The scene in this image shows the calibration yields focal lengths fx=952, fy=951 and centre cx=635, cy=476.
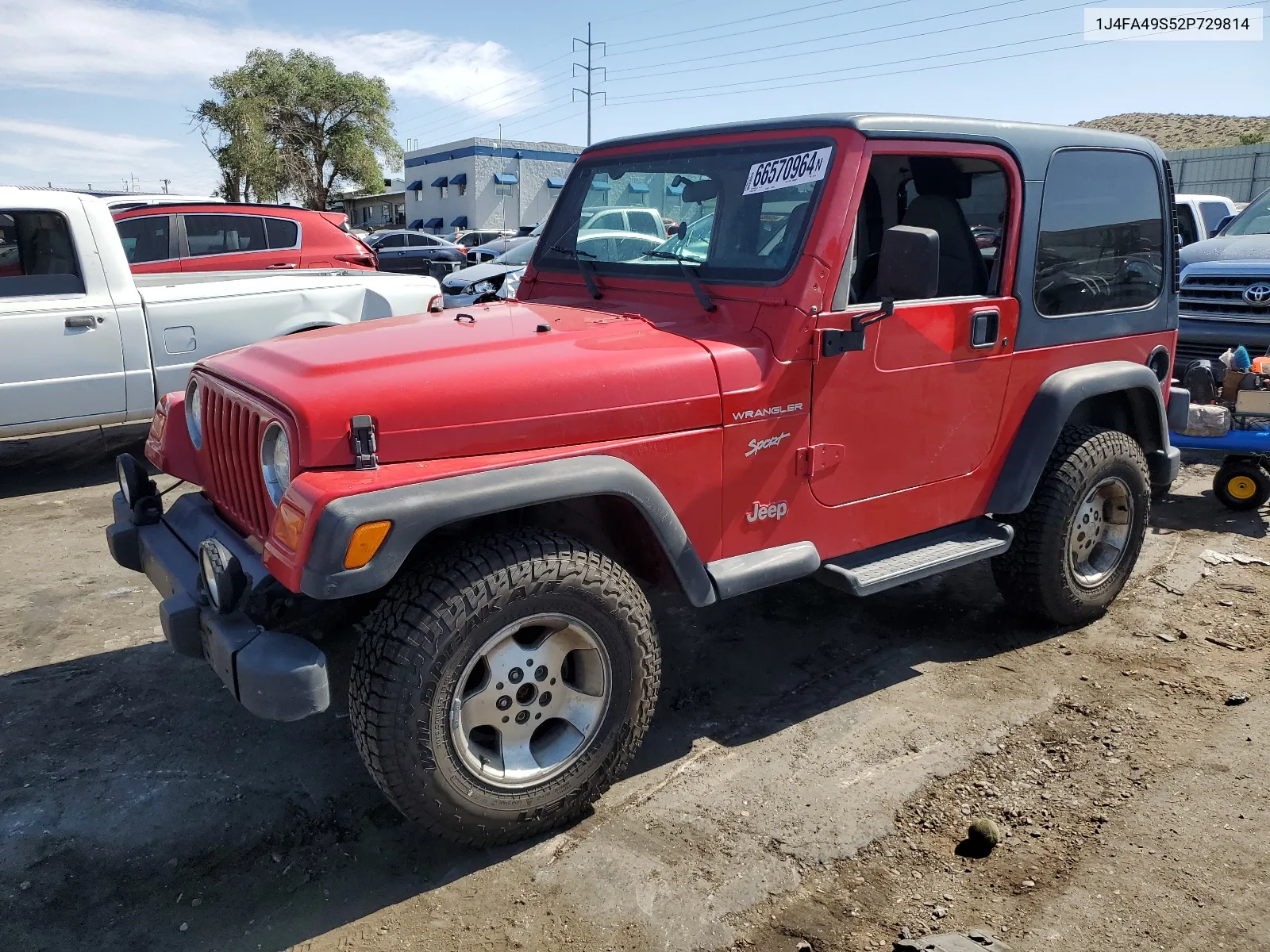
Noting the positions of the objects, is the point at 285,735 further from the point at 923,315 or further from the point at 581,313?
the point at 923,315

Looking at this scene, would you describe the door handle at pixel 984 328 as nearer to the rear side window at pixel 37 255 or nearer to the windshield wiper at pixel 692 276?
the windshield wiper at pixel 692 276

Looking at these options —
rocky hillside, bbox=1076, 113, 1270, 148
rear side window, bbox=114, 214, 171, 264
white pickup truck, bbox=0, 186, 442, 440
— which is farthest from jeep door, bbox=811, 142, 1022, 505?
rocky hillside, bbox=1076, 113, 1270, 148

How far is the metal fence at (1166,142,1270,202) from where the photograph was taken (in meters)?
23.9

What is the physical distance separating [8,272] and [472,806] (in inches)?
215

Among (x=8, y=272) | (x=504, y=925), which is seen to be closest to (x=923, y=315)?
(x=504, y=925)

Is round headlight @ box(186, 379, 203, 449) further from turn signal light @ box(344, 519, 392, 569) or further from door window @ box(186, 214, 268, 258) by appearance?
door window @ box(186, 214, 268, 258)

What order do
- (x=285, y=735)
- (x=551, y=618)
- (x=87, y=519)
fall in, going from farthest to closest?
(x=87, y=519), (x=285, y=735), (x=551, y=618)

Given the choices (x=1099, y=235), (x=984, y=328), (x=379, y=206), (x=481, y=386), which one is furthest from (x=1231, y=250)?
(x=379, y=206)

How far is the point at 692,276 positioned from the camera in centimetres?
339

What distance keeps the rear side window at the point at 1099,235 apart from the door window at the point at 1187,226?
7314mm

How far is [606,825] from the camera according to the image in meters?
2.90

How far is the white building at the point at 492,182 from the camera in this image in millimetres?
48750

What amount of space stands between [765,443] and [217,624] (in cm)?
171

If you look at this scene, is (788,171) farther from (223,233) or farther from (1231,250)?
(223,233)
